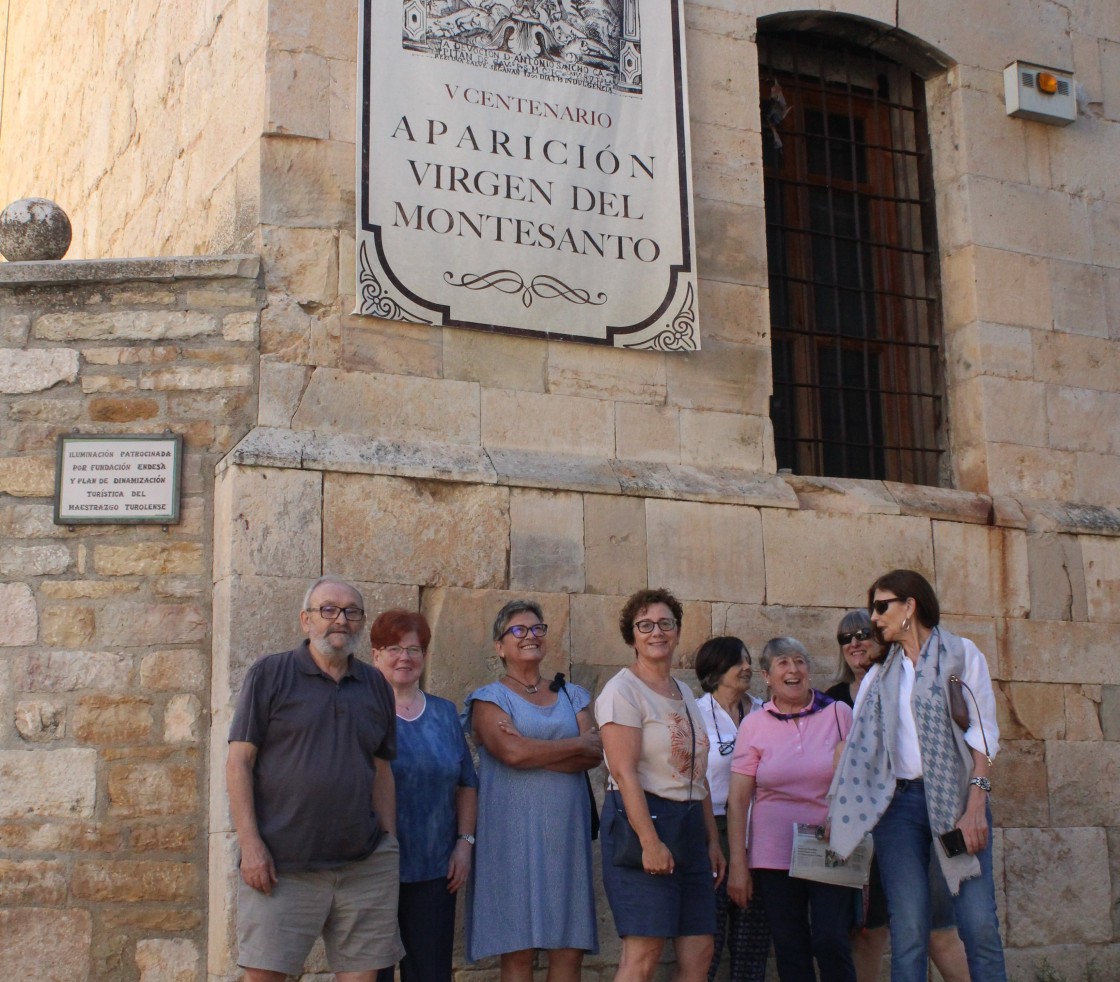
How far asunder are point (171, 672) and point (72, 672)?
363 millimetres

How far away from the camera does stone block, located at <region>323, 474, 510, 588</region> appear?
5.74 metres

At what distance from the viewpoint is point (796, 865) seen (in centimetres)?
500

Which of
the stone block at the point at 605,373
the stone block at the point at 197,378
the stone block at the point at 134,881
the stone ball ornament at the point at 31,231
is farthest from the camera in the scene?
the stone block at the point at 605,373

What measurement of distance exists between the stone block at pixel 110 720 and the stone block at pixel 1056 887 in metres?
3.74

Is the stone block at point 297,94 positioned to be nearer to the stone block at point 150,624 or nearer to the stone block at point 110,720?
the stone block at point 150,624

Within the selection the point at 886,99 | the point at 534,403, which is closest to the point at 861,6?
the point at 886,99

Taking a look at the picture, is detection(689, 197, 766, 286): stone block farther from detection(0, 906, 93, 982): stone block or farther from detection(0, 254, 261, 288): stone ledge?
detection(0, 906, 93, 982): stone block

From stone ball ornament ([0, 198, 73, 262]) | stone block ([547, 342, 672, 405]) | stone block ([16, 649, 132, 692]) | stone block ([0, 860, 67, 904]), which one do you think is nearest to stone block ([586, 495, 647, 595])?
stone block ([547, 342, 672, 405])

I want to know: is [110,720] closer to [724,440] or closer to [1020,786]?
[724,440]

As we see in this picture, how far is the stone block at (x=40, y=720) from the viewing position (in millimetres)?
5574

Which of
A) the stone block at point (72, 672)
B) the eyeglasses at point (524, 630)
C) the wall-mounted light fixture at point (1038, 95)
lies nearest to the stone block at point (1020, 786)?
the eyeglasses at point (524, 630)

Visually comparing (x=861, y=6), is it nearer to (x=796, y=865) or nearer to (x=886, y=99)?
(x=886, y=99)

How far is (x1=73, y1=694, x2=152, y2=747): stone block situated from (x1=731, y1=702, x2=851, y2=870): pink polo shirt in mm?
2225

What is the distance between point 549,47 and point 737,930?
3.83 m
